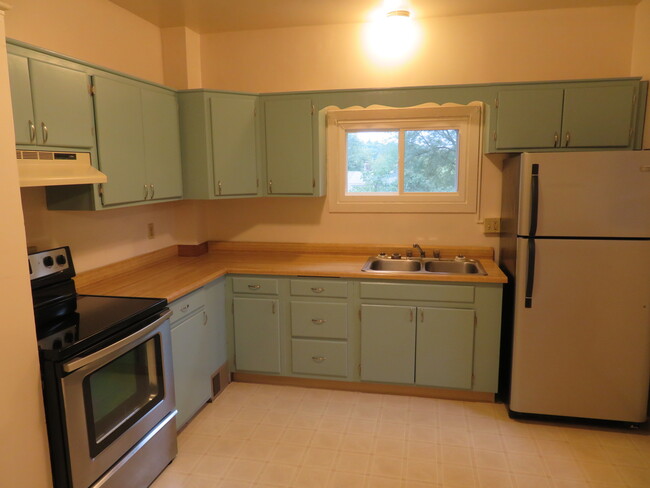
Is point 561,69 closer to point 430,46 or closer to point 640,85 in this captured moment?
point 640,85

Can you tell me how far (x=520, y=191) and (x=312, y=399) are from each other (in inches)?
73.0

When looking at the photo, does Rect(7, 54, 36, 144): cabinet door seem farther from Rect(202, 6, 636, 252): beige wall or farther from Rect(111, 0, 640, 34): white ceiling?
Rect(202, 6, 636, 252): beige wall

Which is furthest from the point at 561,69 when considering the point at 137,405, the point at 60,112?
the point at 137,405

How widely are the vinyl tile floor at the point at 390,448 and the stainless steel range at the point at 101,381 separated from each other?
0.31 metres

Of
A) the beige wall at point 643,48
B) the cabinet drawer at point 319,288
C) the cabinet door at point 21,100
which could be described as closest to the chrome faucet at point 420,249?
the cabinet drawer at point 319,288

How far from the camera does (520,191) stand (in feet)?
8.71

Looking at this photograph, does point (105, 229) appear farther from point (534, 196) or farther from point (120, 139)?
point (534, 196)

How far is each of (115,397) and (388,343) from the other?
66.0 inches

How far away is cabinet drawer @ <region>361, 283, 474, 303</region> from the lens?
290 cm

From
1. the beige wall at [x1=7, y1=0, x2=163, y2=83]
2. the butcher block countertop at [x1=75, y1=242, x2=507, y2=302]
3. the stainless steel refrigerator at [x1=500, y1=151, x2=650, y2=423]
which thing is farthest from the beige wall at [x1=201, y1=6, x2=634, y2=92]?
the butcher block countertop at [x1=75, y1=242, x2=507, y2=302]

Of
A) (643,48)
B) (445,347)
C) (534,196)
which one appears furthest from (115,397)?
(643,48)

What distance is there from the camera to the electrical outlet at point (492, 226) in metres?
3.32

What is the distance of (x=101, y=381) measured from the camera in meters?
1.96

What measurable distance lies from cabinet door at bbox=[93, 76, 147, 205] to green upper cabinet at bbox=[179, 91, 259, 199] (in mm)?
464
